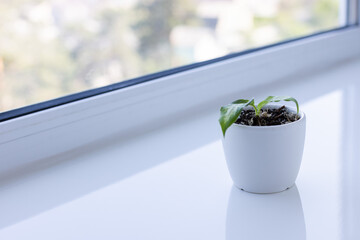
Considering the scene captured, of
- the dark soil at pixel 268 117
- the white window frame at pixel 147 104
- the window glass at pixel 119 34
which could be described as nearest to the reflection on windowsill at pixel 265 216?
the dark soil at pixel 268 117

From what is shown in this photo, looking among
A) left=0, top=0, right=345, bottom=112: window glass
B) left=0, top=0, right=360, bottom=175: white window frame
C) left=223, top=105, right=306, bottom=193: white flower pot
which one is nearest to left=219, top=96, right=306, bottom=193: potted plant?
left=223, top=105, right=306, bottom=193: white flower pot

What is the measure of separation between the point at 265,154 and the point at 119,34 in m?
5.99

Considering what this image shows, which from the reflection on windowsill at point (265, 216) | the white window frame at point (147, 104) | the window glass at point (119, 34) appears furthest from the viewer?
the window glass at point (119, 34)

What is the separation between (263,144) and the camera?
0.72 m

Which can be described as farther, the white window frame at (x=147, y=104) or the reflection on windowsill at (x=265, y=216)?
the white window frame at (x=147, y=104)

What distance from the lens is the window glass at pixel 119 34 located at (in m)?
5.46

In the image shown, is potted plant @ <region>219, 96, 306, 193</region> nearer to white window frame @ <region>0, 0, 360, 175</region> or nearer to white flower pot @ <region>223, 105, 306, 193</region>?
white flower pot @ <region>223, 105, 306, 193</region>

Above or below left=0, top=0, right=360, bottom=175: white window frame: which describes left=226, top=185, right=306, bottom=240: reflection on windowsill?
below

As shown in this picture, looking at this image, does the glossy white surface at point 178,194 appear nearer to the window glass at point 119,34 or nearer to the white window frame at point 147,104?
the white window frame at point 147,104

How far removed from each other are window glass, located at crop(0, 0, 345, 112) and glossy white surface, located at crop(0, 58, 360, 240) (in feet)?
13.8

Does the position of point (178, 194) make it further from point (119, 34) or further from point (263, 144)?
point (119, 34)

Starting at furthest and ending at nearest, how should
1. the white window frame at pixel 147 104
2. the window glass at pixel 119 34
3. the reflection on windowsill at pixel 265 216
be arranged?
the window glass at pixel 119 34
the white window frame at pixel 147 104
the reflection on windowsill at pixel 265 216

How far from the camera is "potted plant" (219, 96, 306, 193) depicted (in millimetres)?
716

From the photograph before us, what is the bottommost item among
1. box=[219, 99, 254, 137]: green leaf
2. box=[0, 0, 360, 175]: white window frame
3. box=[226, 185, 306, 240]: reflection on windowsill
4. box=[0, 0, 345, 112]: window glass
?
box=[0, 0, 345, 112]: window glass
